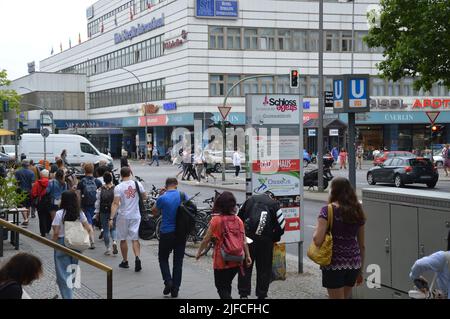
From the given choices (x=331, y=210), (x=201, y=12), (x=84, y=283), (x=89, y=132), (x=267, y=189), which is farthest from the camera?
(x=89, y=132)

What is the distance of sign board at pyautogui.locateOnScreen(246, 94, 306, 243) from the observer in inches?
387

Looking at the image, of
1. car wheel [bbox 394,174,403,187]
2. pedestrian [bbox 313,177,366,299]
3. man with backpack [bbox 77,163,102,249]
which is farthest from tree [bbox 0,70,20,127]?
pedestrian [bbox 313,177,366,299]

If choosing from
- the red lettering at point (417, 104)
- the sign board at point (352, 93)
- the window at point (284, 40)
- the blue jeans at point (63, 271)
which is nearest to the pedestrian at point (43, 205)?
the blue jeans at point (63, 271)

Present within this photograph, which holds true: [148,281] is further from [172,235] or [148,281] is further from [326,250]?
[326,250]

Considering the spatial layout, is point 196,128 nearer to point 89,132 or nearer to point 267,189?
point 89,132

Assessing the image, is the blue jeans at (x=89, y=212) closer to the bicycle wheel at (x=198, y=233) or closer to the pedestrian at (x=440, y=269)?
the bicycle wheel at (x=198, y=233)

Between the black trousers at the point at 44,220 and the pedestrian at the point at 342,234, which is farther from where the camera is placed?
the black trousers at the point at 44,220

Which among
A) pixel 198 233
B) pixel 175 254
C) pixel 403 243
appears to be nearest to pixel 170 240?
pixel 175 254

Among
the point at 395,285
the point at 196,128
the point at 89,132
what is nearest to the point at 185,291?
the point at 395,285

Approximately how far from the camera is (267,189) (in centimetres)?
998

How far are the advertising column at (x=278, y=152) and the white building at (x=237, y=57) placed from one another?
4741 centimetres

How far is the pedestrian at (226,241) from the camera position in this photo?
22.9 feet

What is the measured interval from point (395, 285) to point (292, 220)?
3.10 metres

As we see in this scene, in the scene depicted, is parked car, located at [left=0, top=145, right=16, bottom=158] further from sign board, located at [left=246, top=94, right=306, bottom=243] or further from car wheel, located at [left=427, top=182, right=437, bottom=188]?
sign board, located at [left=246, top=94, right=306, bottom=243]
